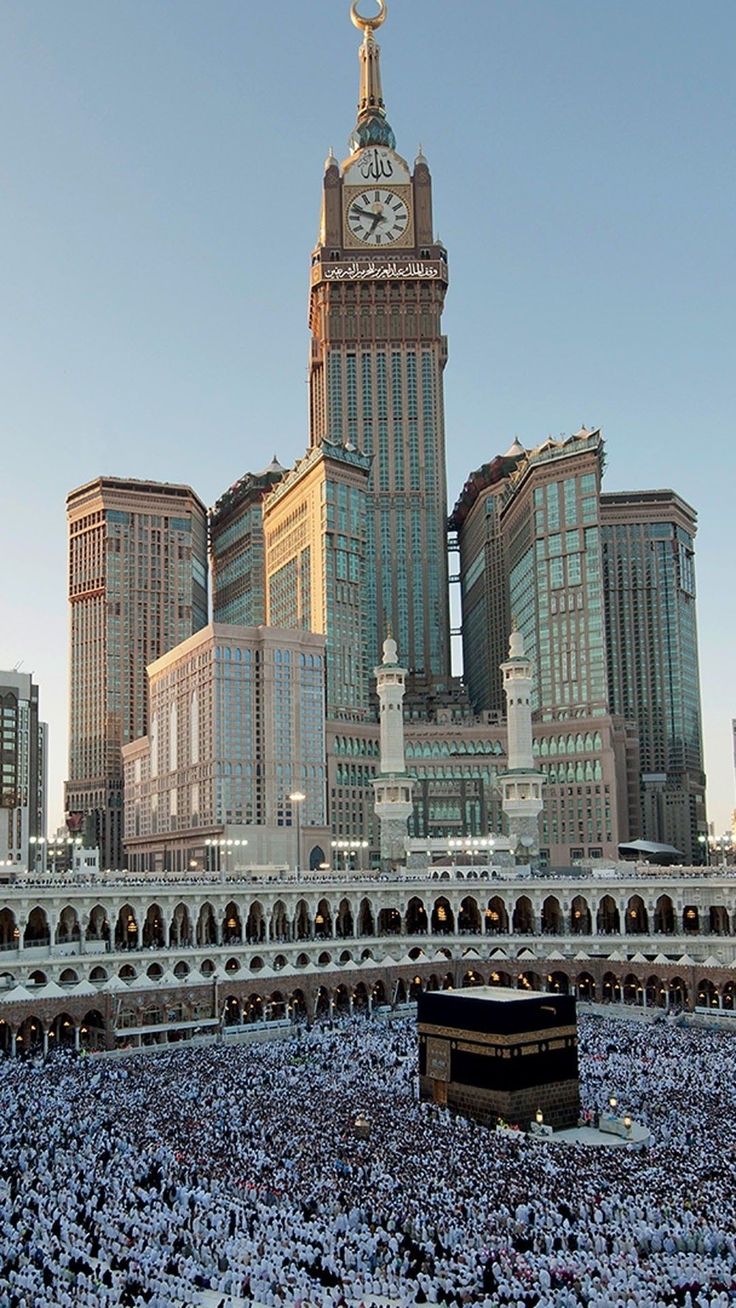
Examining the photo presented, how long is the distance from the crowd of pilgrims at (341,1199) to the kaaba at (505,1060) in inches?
62.4

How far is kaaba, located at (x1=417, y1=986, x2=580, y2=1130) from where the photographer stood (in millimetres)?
45750

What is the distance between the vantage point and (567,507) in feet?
536

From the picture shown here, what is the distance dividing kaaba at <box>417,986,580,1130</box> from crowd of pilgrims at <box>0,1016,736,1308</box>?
1.59 m

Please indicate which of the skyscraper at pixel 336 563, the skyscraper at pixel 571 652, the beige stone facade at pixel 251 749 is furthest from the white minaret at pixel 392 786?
the skyscraper at pixel 336 563

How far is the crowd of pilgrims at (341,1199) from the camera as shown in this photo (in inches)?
1056

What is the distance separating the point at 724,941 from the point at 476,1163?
47934mm

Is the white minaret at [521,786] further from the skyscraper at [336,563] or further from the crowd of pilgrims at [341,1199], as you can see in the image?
the skyscraper at [336,563]

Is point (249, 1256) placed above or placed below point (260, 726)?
below

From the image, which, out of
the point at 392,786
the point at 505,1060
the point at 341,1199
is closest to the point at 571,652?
the point at 392,786

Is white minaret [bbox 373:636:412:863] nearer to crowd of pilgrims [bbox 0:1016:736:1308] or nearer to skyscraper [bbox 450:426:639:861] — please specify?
skyscraper [bbox 450:426:639:861]

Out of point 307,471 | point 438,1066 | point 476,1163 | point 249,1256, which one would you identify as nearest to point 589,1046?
point 438,1066

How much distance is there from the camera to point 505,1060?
45750mm

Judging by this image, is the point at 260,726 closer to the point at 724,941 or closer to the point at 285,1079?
the point at 724,941

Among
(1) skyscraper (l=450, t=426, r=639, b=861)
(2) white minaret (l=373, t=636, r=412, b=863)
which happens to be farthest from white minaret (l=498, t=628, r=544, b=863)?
(1) skyscraper (l=450, t=426, r=639, b=861)
